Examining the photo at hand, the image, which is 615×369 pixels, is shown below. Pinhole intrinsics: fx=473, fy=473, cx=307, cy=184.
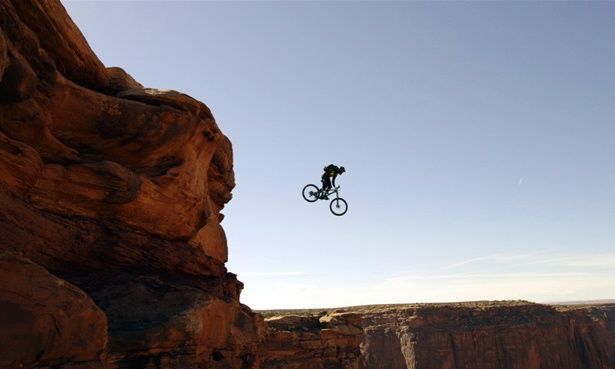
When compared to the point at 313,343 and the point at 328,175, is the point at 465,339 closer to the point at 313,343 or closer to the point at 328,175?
the point at 313,343

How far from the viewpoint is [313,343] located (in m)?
38.1

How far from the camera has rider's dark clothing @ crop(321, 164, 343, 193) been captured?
26.1 meters

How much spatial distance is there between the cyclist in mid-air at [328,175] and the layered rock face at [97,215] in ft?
24.9

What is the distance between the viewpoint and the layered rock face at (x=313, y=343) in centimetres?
3641

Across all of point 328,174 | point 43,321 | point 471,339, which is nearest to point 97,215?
point 43,321

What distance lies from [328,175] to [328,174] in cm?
6

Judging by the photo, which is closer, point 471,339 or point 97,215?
point 97,215

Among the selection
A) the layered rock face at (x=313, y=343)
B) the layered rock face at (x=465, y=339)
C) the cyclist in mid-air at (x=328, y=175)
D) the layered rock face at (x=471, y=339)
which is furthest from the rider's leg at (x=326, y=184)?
the layered rock face at (x=471, y=339)

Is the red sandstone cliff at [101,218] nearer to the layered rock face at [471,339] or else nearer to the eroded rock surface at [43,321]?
the eroded rock surface at [43,321]

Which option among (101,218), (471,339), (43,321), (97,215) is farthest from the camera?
(471,339)

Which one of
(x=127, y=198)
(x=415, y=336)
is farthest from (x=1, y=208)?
(x=415, y=336)

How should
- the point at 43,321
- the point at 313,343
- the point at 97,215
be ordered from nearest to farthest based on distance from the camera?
the point at 43,321, the point at 97,215, the point at 313,343

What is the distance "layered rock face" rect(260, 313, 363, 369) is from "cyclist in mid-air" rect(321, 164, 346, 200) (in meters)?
15.1

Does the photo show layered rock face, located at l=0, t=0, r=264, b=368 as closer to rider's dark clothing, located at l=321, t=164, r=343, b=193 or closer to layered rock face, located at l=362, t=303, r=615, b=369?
rider's dark clothing, located at l=321, t=164, r=343, b=193
